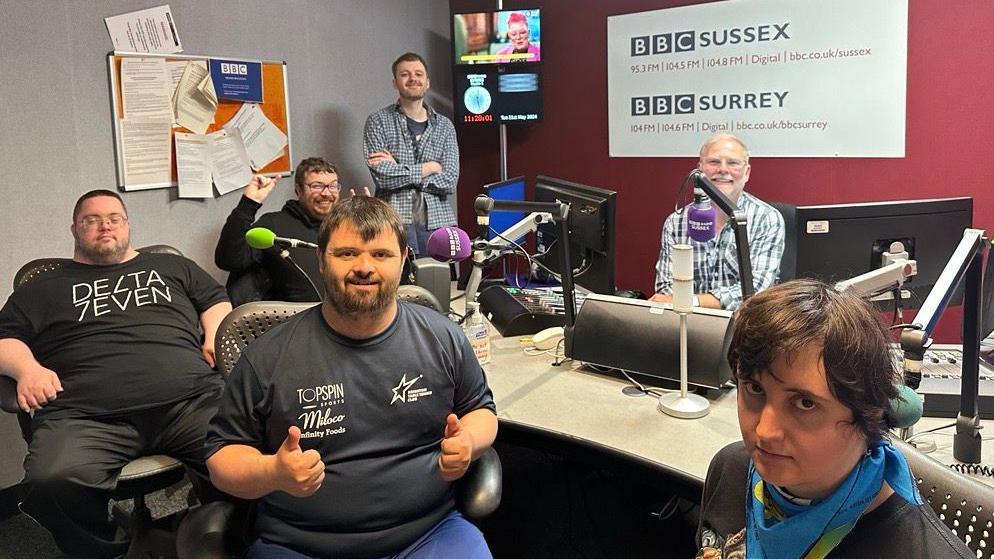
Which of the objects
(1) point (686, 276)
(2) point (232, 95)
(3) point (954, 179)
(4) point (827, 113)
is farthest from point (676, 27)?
(1) point (686, 276)

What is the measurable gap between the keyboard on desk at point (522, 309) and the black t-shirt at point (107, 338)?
0.98 metres

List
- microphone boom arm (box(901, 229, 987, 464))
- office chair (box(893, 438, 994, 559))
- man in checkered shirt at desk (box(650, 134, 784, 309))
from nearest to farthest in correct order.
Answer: office chair (box(893, 438, 994, 559)) < microphone boom arm (box(901, 229, 987, 464)) < man in checkered shirt at desk (box(650, 134, 784, 309))

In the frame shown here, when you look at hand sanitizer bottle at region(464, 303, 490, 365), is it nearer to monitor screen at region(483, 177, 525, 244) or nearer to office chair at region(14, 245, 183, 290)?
monitor screen at region(483, 177, 525, 244)

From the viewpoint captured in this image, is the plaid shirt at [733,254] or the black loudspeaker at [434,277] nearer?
the black loudspeaker at [434,277]

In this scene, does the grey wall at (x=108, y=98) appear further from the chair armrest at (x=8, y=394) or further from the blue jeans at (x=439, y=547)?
the blue jeans at (x=439, y=547)

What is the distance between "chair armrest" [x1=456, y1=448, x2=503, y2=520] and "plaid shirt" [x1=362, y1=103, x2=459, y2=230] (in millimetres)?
2548

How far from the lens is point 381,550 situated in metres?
1.58

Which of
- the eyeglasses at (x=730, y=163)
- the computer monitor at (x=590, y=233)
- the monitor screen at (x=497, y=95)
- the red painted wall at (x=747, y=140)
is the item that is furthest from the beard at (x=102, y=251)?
the red painted wall at (x=747, y=140)

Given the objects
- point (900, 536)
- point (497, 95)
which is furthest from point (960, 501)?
point (497, 95)

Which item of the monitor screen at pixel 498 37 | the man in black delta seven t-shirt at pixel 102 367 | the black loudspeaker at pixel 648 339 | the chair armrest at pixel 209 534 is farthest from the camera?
the monitor screen at pixel 498 37

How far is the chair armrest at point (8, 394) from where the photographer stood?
2.20m

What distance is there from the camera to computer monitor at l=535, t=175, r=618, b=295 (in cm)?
222

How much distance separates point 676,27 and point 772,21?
54 centimetres

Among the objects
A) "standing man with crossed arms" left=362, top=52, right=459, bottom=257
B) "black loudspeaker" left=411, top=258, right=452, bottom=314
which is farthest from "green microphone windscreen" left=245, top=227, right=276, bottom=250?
"standing man with crossed arms" left=362, top=52, right=459, bottom=257
